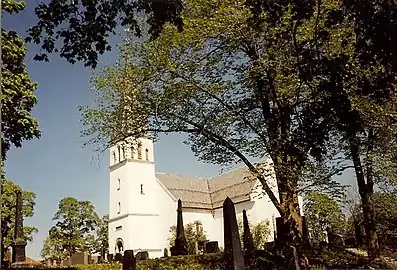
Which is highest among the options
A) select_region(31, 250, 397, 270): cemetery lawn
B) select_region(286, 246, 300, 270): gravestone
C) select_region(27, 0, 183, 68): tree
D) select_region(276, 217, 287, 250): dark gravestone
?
select_region(27, 0, 183, 68): tree

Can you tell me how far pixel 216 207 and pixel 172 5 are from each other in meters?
15.2

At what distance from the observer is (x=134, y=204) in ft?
52.6

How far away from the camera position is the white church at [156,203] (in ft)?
49.6

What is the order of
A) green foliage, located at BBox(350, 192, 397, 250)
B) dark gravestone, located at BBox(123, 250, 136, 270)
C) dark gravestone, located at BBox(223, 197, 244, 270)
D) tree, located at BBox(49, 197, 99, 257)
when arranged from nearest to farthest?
1. dark gravestone, located at BBox(223, 197, 244, 270)
2. dark gravestone, located at BBox(123, 250, 136, 270)
3. green foliage, located at BBox(350, 192, 397, 250)
4. tree, located at BBox(49, 197, 99, 257)

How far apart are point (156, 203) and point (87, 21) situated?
49.3 ft

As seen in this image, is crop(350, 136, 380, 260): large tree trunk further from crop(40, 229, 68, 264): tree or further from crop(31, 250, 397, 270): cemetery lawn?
crop(40, 229, 68, 264): tree

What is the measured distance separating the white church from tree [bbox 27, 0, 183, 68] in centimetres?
1293

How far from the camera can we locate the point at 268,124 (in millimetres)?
4320

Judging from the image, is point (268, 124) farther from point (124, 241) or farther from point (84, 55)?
point (124, 241)

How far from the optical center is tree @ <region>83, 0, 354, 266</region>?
4129mm

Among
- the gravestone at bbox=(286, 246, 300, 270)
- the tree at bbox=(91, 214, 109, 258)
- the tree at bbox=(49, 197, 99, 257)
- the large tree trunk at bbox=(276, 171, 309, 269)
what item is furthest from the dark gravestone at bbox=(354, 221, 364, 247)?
the tree at bbox=(91, 214, 109, 258)

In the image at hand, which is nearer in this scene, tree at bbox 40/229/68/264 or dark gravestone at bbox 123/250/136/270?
dark gravestone at bbox 123/250/136/270

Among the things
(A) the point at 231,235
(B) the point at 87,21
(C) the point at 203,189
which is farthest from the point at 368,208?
(C) the point at 203,189

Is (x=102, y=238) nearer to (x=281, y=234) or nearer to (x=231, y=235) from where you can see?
(x=281, y=234)
